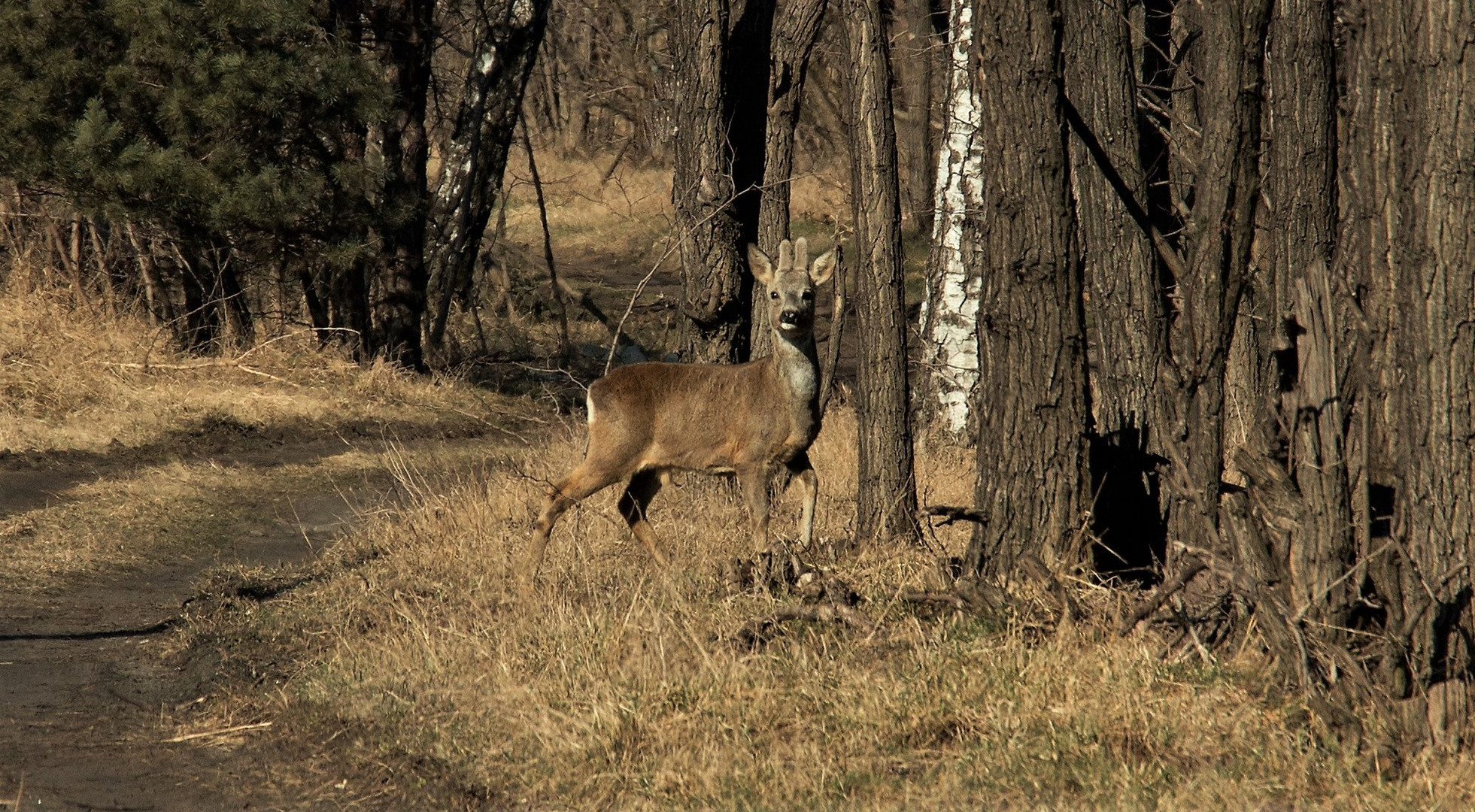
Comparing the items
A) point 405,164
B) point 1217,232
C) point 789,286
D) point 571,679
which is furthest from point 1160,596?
point 405,164

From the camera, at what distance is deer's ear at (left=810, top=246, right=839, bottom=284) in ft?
32.6

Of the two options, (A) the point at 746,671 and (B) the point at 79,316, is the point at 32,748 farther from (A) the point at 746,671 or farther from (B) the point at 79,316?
(B) the point at 79,316

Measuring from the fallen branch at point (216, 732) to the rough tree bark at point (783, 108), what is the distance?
212 inches

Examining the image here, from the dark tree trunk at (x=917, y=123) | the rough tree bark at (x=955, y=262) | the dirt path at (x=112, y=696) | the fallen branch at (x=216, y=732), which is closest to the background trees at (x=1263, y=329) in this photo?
the rough tree bark at (x=955, y=262)

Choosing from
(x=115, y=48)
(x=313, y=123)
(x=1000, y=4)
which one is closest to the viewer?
(x=1000, y=4)

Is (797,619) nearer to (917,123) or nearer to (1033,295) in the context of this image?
(1033,295)

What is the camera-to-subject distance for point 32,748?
6699mm

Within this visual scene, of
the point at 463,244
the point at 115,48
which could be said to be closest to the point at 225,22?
the point at 115,48

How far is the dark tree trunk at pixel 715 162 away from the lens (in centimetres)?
1062

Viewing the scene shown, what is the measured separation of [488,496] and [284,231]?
7998 mm

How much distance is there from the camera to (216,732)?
6973mm

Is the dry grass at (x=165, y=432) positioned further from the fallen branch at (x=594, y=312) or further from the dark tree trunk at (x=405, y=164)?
the fallen branch at (x=594, y=312)

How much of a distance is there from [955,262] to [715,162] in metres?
4.06

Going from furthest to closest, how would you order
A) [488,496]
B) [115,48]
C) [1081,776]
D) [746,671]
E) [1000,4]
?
[115,48]
[488,496]
[1000,4]
[746,671]
[1081,776]
